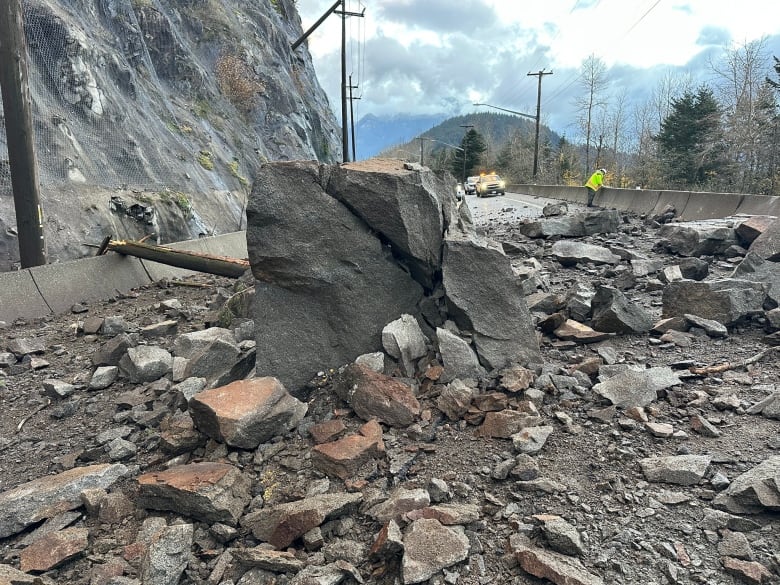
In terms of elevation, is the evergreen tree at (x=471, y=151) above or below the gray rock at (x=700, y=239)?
above

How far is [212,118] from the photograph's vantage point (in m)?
19.0

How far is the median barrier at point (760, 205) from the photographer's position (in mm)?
8453

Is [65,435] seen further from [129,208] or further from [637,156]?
[637,156]

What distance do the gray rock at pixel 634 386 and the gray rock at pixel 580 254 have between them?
14.0 ft

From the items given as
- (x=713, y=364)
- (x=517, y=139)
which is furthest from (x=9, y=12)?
(x=517, y=139)

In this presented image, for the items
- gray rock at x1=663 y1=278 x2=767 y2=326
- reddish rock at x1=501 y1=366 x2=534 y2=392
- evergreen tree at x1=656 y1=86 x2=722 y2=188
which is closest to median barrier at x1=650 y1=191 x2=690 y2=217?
gray rock at x1=663 y1=278 x2=767 y2=326

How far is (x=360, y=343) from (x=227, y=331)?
168cm

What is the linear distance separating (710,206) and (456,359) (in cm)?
977

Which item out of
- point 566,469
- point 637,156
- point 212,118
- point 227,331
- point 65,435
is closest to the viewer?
point 566,469

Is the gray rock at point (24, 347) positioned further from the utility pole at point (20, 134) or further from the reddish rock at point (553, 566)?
the reddish rock at point (553, 566)

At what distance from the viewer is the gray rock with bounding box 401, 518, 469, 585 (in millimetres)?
1963

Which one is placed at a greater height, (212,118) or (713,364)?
(212,118)

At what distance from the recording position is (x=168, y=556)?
2.21 meters

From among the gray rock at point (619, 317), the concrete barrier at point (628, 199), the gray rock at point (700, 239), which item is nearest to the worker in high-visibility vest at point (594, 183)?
the concrete barrier at point (628, 199)
